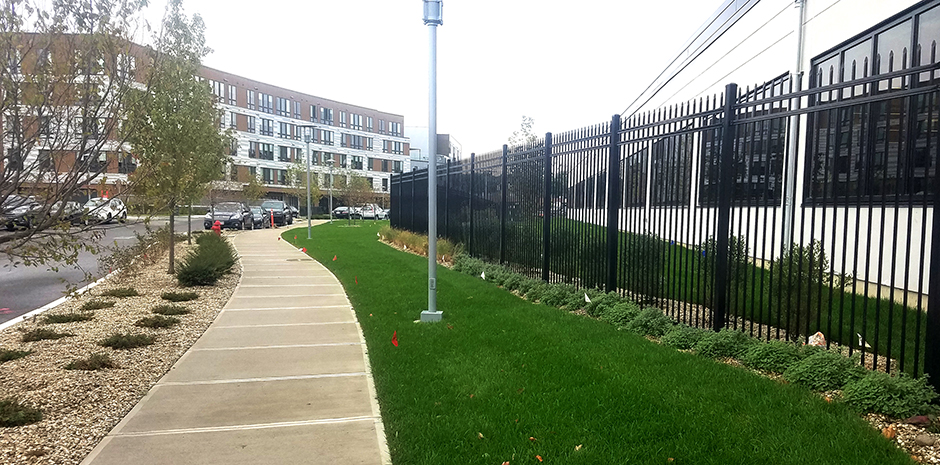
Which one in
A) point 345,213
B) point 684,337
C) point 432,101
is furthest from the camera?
point 345,213

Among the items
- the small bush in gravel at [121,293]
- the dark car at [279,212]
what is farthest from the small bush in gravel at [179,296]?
the dark car at [279,212]

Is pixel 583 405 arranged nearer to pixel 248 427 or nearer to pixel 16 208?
pixel 248 427

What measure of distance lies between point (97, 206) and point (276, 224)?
3637 cm

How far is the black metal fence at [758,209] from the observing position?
4.51 metres

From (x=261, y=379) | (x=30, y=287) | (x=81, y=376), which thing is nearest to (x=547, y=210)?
(x=261, y=379)

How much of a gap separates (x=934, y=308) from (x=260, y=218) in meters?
35.3

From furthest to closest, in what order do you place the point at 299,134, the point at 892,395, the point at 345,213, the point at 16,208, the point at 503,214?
the point at 299,134
the point at 345,213
the point at 503,214
the point at 16,208
the point at 892,395

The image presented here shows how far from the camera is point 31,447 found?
3.89m

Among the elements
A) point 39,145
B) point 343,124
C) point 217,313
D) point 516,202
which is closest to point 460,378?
point 39,145

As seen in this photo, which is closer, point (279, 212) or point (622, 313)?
point (622, 313)

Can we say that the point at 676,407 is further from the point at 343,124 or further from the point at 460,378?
the point at 343,124

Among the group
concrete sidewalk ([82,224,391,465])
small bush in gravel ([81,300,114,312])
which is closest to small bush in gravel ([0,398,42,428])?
concrete sidewalk ([82,224,391,465])

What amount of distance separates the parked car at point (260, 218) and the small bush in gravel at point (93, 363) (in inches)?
1179

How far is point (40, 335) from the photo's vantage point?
672 cm
